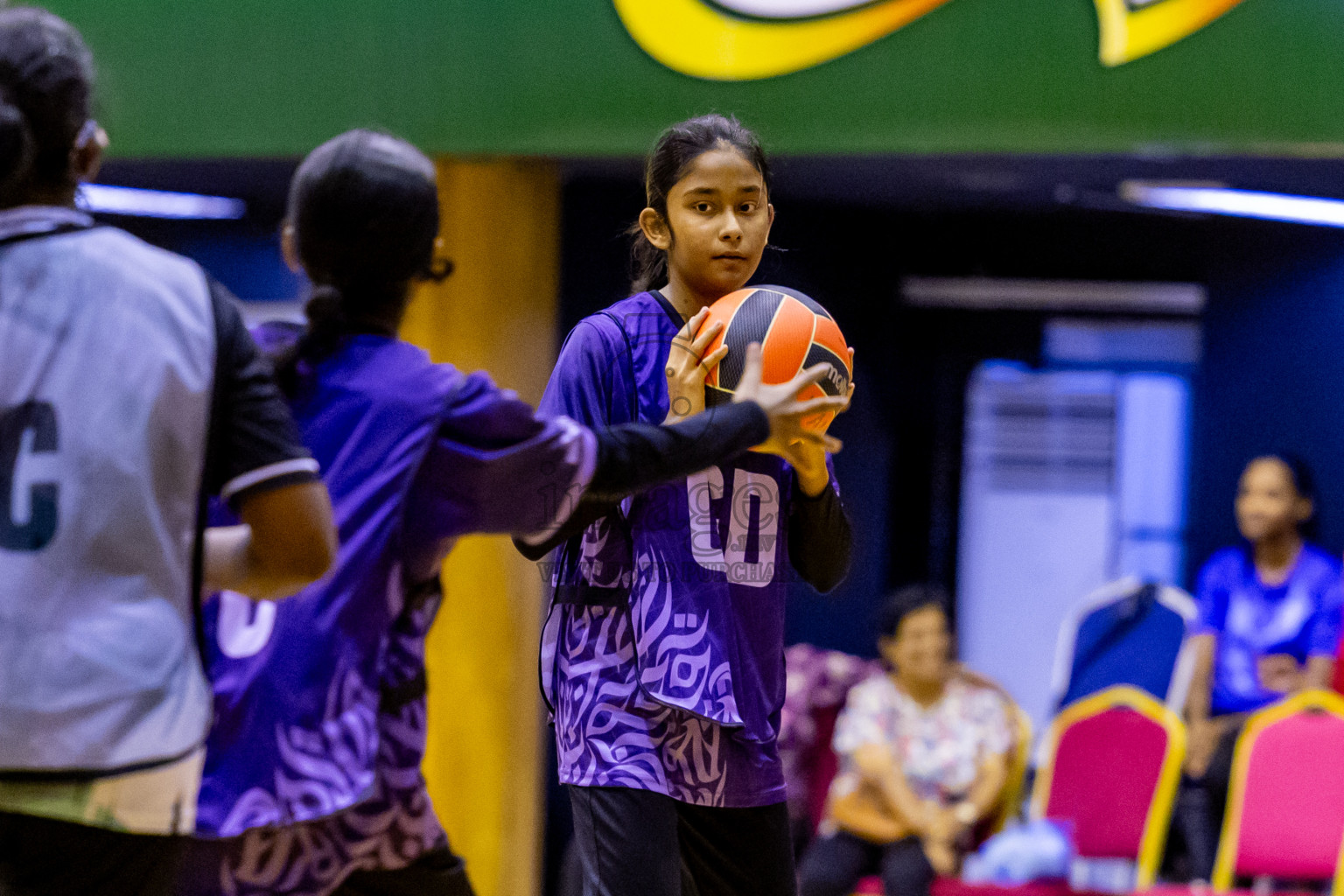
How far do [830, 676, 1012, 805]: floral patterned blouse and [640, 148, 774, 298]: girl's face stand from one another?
3.43 meters

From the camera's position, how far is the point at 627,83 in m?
5.77

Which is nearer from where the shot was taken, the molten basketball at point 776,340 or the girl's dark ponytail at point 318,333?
the girl's dark ponytail at point 318,333

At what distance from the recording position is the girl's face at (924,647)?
20.1 ft

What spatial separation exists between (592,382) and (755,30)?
3.26m

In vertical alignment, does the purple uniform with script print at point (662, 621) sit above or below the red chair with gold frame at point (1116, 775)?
above

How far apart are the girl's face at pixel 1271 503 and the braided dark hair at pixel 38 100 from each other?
538cm

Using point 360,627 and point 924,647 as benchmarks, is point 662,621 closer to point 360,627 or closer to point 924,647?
point 360,627

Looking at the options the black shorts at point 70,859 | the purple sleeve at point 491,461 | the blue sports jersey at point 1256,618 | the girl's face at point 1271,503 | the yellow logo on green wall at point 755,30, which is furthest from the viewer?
the girl's face at point 1271,503

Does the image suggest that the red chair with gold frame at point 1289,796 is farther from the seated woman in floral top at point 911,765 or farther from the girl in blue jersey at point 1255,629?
the seated woman in floral top at point 911,765

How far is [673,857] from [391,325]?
1.06m

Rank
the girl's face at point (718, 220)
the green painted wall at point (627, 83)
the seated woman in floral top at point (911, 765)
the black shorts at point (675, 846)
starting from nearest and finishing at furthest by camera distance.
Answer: the black shorts at point (675, 846)
the girl's face at point (718, 220)
the green painted wall at point (627, 83)
the seated woman in floral top at point (911, 765)

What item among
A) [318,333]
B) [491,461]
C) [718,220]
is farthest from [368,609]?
[718,220]

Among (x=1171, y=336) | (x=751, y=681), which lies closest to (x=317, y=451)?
(x=751, y=681)

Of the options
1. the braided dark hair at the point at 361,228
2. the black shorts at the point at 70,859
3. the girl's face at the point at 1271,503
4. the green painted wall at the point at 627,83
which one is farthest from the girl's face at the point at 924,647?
the black shorts at the point at 70,859
